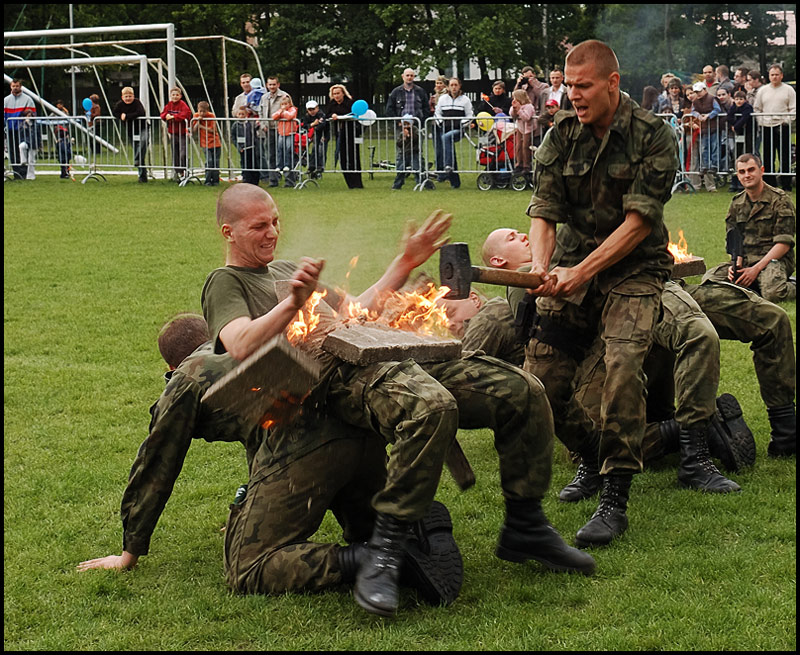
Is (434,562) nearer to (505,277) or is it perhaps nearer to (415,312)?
(415,312)

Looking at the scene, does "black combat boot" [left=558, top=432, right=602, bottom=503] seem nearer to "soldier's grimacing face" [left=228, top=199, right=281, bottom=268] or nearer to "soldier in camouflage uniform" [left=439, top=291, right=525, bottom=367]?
"soldier in camouflage uniform" [left=439, top=291, right=525, bottom=367]

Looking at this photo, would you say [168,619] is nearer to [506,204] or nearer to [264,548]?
[264,548]

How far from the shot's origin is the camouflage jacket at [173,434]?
484 centimetres

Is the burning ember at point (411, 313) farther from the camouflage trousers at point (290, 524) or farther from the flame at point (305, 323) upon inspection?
the camouflage trousers at point (290, 524)

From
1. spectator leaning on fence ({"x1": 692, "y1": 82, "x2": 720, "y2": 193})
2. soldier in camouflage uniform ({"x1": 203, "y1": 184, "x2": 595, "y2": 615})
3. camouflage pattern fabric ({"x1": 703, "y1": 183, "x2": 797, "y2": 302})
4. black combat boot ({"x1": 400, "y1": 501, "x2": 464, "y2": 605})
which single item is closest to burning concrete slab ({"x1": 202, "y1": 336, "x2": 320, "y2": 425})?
soldier in camouflage uniform ({"x1": 203, "y1": 184, "x2": 595, "y2": 615})

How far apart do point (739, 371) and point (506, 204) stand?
960cm

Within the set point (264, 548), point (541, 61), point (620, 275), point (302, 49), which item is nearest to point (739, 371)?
point (620, 275)

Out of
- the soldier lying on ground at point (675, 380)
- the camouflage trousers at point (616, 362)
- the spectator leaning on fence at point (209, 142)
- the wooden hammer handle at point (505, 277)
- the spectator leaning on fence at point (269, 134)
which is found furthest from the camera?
the spectator leaning on fence at point (209, 142)

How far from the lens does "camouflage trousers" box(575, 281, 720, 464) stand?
6.19 m

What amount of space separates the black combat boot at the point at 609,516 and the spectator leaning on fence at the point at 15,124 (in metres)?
20.9

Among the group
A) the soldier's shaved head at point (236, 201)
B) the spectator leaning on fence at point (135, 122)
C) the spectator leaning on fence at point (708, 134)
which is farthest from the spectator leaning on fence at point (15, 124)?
the soldier's shaved head at point (236, 201)

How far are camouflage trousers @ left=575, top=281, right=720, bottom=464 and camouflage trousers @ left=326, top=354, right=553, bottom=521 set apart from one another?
4.83 feet

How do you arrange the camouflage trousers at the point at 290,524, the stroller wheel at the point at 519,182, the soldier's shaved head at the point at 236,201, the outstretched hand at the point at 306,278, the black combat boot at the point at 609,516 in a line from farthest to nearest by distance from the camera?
the stroller wheel at the point at 519,182
the black combat boot at the point at 609,516
the soldier's shaved head at the point at 236,201
the camouflage trousers at the point at 290,524
the outstretched hand at the point at 306,278

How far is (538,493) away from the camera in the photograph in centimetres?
475
